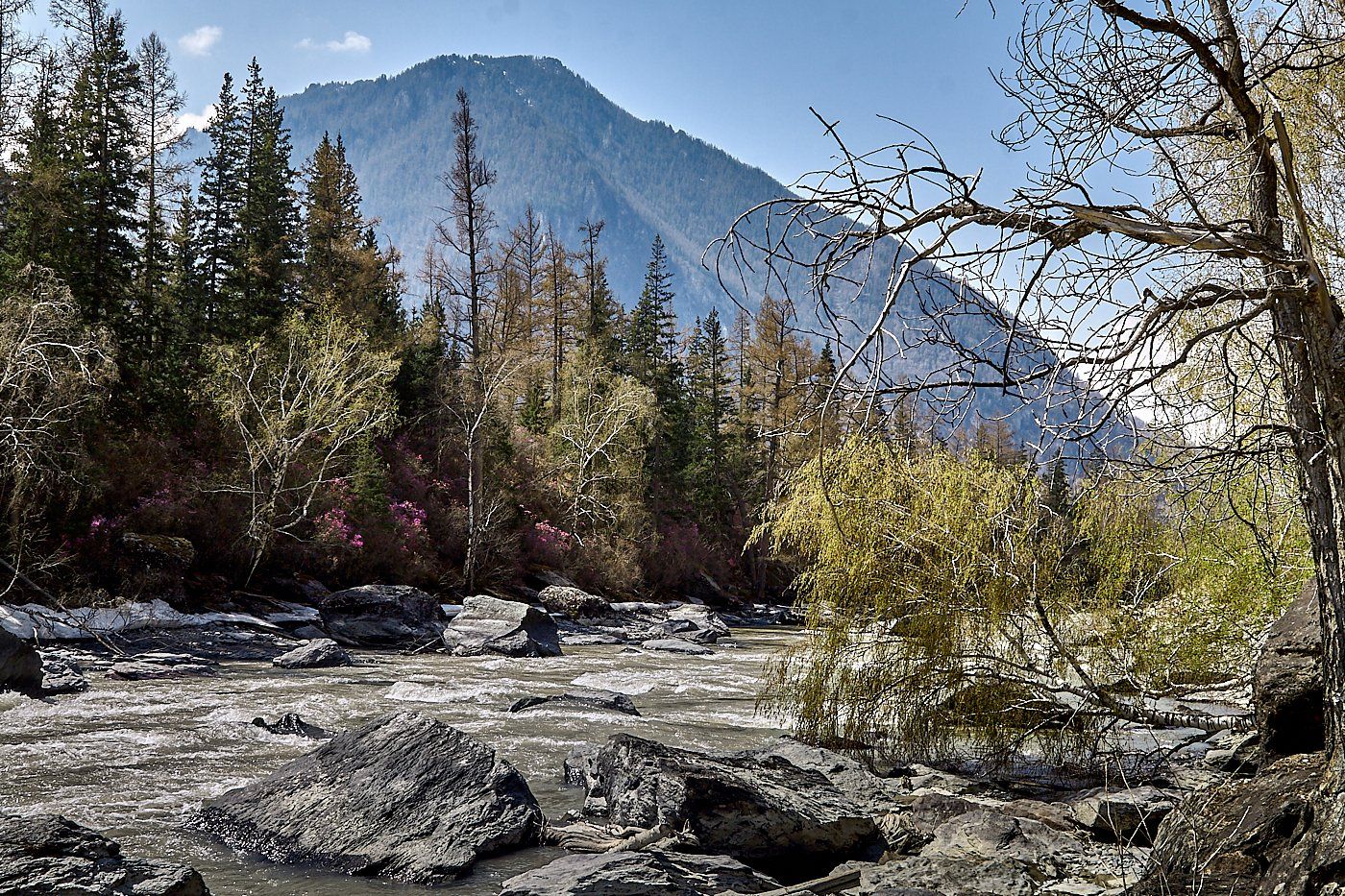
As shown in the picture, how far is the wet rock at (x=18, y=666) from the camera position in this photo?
12211 mm

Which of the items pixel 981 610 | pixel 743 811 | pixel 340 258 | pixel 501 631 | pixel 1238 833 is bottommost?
pixel 501 631

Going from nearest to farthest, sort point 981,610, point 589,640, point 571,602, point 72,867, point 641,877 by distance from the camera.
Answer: point 72,867 < point 641,877 < point 981,610 < point 589,640 < point 571,602

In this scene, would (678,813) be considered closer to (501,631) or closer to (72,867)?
(72,867)

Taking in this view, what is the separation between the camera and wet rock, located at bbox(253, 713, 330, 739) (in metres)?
10.5

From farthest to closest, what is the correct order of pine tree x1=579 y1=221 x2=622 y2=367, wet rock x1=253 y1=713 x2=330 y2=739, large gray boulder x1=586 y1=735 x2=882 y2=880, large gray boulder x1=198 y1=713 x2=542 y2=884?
pine tree x1=579 y1=221 x2=622 y2=367, wet rock x1=253 y1=713 x2=330 y2=739, large gray boulder x1=586 y1=735 x2=882 y2=880, large gray boulder x1=198 y1=713 x2=542 y2=884

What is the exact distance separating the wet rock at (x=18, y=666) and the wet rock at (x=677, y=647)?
13.5 metres

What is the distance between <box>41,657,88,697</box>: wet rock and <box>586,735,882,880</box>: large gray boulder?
9077mm

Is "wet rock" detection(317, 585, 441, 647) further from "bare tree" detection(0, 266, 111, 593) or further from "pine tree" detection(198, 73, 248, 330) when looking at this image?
"pine tree" detection(198, 73, 248, 330)

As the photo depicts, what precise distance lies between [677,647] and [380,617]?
766 cm

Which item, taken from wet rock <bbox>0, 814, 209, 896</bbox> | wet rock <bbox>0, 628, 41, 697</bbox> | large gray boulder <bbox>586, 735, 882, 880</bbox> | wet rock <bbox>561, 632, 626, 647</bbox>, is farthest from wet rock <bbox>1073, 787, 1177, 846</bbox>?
wet rock <bbox>561, 632, 626, 647</bbox>

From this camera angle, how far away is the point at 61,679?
510 inches

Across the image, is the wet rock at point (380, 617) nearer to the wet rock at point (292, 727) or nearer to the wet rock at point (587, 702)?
the wet rock at point (587, 702)

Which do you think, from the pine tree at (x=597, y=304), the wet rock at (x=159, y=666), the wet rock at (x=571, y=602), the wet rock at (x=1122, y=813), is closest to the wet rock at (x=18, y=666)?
the wet rock at (x=159, y=666)

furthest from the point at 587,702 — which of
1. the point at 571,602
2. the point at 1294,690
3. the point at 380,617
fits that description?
the point at 571,602
